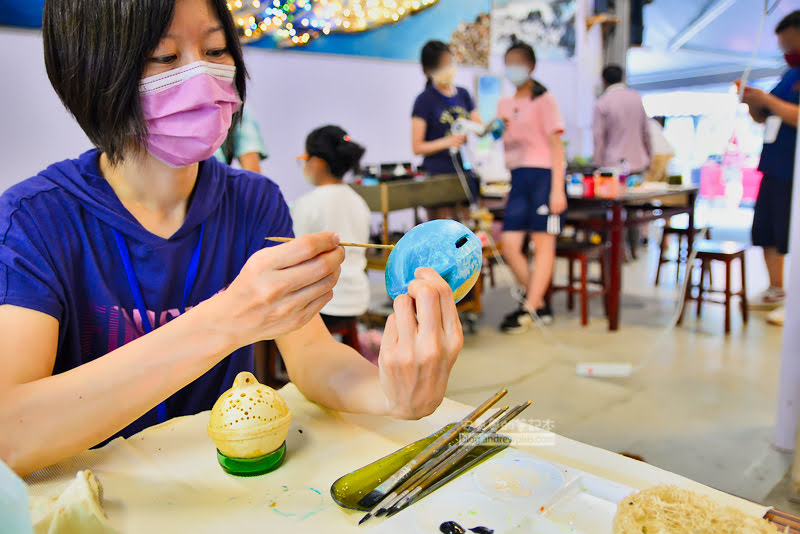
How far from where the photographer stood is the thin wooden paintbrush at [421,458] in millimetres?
803

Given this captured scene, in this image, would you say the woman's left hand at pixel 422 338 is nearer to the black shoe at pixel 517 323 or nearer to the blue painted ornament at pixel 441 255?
the blue painted ornament at pixel 441 255

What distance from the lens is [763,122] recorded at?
11.4 ft

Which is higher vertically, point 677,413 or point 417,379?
point 417,379

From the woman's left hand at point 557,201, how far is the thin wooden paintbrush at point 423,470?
3093 millimetres

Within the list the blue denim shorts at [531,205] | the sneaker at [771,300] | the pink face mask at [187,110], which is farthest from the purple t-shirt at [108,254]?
the sneaker at [771,300]

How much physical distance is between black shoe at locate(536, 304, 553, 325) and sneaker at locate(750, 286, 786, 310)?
1.50 m

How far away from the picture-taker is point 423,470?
2.78 feet

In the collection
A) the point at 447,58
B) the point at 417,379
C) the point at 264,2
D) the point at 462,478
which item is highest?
the point at 264,2

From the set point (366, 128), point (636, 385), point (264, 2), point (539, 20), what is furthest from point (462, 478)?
point (539, 20)

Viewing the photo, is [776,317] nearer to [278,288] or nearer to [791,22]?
[791,22]

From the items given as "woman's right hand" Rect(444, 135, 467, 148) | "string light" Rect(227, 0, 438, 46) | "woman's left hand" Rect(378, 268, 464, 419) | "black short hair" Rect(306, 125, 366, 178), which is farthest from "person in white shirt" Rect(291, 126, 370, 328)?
"woman's left hand" Rect(378, 268, 464, 419)

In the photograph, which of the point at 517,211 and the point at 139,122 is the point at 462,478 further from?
the point at 517,211

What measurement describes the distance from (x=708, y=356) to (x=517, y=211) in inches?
57.2

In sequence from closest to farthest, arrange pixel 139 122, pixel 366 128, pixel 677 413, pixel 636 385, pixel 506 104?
pixel 139 122
pixel 677 413
pixel 636 385
pixel 506 104
pixel 366 128
